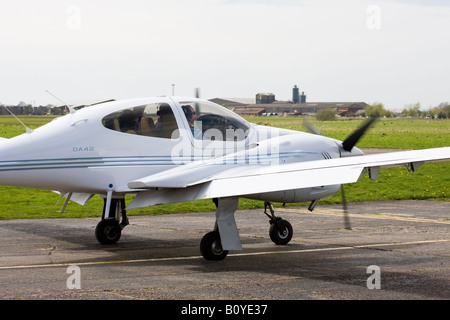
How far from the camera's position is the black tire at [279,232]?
17.5 meters

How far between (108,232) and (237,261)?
390 cm

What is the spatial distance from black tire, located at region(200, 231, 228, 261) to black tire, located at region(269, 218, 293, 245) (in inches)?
101

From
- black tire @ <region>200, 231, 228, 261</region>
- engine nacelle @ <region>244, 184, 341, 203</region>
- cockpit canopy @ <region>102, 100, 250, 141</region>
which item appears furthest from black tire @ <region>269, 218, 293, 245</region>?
black tire @ <region>200, 231, 228, 261</region>

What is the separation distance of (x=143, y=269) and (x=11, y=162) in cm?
347

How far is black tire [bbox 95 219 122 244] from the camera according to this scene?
17656 mm

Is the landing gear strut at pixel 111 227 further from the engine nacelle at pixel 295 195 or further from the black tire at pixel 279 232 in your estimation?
the engine nacelle at pixel 295 195

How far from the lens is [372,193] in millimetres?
30781

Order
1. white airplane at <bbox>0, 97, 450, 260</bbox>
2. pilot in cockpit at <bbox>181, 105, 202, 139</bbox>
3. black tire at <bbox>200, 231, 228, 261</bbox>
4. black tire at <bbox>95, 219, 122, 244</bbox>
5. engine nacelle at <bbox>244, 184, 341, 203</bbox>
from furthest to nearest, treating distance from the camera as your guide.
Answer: black tire at <bbox>95, 219, 122, 244</bbox>
pilot in cockpit at <bbox>181, 105, 202, 139</bbox>
engine nacelle at <bbox>244, 184, 341, 203</bbox>
black tire at <bbox>200, 231, 228, 261</bbox>
white airplane at <bbox>0, 97, 450, 260</bbox>

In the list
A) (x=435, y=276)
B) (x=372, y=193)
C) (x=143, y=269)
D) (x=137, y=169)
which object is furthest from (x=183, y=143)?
(x=372, y=193)

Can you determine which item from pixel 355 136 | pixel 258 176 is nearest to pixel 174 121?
pixel 258 176

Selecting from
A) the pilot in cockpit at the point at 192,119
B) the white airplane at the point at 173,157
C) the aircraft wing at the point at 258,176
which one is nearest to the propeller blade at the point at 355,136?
the white airplane at the point at 173,157

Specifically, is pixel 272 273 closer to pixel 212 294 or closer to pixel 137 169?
pixel 212 294

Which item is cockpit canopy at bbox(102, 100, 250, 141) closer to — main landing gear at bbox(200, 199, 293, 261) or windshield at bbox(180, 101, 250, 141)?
windshield at bbox(180, 101, 250, 141)

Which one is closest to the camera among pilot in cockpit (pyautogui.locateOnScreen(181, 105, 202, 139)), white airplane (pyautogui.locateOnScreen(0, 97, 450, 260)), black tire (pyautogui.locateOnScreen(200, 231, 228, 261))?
white airplane (pyautogui.locateOnScreen(0, 97, 450, 260))
